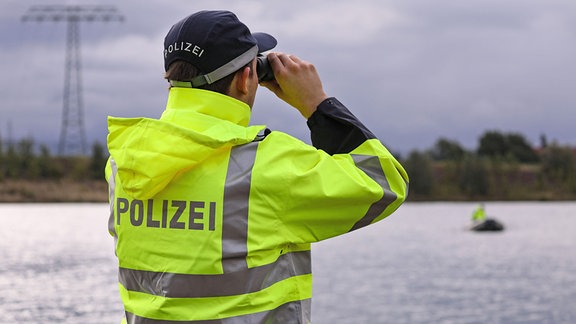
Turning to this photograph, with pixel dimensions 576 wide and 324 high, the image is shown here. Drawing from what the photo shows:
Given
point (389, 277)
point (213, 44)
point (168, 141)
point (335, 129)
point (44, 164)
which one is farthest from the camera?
point (44, 164)

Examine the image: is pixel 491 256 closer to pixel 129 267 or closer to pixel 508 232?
pixel 508 232

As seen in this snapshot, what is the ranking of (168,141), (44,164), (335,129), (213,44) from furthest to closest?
1. (44,164)
2. (335,129)
3. (213,44)
4. (168,141)

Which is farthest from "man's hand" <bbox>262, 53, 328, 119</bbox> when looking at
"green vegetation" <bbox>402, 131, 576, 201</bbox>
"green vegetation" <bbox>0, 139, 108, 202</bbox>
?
"green vegetation" <bbox>402, 131, 576, 201</bbox>

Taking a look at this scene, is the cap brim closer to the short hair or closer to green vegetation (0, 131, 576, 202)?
the short hair

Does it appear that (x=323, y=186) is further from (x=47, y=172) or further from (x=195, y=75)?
(x=47, y=172)

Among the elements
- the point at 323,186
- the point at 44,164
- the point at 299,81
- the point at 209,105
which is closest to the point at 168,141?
the point at 209,105

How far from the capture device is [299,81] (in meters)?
2.44

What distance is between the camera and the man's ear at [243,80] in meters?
2.26

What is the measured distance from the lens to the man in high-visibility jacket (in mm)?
2111

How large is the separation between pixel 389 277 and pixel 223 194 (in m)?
37.5

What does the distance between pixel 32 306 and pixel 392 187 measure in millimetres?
28738

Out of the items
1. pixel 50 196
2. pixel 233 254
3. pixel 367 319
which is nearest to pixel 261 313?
pixel 233 254

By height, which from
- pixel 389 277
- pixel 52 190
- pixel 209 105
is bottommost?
pixel 389 277

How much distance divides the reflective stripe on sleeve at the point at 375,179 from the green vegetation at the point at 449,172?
10776 cm
